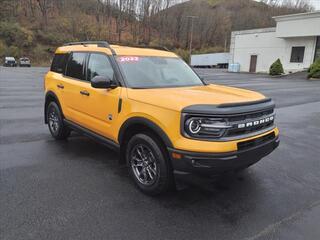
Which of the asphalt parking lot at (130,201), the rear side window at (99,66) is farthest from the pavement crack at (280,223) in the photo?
the rear side window at (99,66)

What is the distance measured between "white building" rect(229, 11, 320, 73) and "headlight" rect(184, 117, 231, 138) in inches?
1411

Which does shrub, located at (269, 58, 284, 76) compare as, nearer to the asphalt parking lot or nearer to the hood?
the asphalt parking lot

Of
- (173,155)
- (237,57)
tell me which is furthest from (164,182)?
(237,57)

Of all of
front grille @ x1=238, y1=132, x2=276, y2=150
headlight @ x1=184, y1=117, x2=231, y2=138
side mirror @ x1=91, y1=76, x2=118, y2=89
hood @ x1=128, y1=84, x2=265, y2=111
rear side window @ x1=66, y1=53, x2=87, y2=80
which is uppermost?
rear side window @ x1=66, y1=53, x2=87, y2=80

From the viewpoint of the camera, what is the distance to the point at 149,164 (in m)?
3.81

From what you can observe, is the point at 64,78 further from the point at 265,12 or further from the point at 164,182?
the point at 265,12

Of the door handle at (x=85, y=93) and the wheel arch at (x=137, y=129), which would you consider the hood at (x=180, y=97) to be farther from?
the door handle at (x=85, y=93)

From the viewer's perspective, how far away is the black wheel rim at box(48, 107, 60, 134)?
5.97 metres

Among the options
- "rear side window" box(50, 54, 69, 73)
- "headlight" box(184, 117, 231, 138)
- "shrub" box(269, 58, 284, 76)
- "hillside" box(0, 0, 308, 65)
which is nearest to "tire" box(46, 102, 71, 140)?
"rear side window" box(50, 54, 69, 73)

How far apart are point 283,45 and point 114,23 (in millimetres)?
51895

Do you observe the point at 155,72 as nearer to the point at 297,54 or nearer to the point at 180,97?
the point at 180,97

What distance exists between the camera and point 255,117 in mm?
3598

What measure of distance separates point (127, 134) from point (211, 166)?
1.37m

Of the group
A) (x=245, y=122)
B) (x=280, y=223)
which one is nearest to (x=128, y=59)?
(x=245, y=122)
